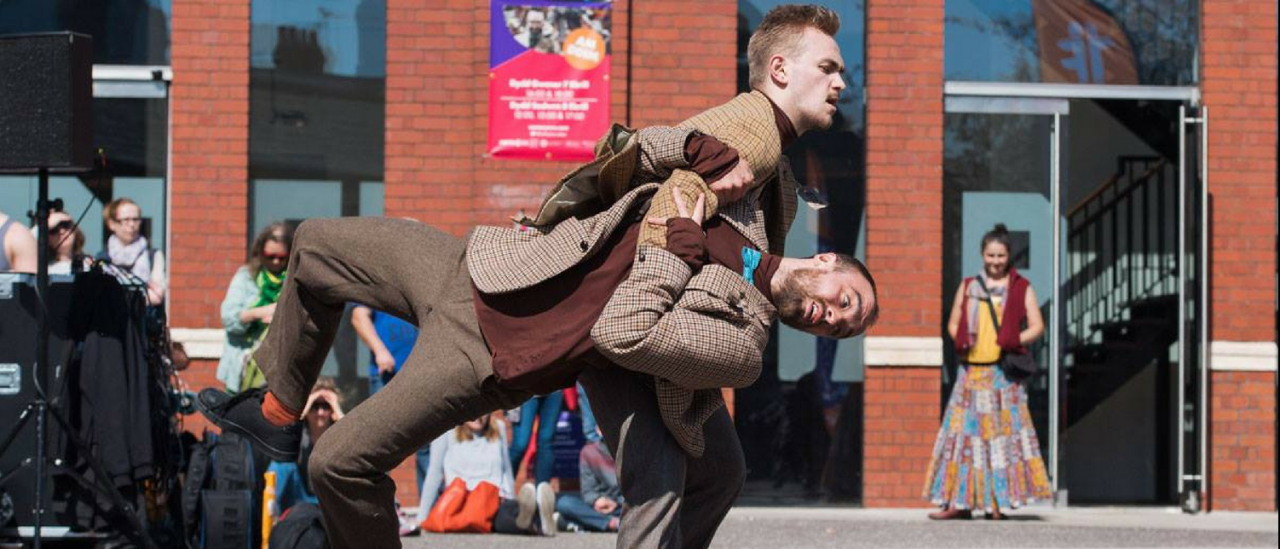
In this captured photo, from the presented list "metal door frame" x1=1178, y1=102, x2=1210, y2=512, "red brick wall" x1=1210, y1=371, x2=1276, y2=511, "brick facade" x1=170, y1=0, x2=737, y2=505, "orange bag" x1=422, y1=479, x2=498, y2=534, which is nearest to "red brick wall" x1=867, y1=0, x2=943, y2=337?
"brick facade" x1=170, y1=0, x2=737, y2=505

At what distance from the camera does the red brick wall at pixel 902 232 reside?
1298 cm

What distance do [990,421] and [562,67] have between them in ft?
11.5

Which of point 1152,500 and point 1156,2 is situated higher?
point 1156,2

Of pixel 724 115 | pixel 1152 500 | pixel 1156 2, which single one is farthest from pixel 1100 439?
pixel 724 115

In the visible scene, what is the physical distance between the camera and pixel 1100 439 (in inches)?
532

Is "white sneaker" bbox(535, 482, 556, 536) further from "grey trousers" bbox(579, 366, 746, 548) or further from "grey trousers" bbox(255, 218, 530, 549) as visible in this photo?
"grey trousers" bbox(579, 366, 746, 548)

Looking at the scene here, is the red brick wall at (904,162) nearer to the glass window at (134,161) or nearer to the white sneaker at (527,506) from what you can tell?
the white sneaker at (527,506)

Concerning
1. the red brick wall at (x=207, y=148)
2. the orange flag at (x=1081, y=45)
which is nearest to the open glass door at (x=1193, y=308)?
the orange flag at (x=1081, y=45)

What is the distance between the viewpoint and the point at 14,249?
924cm

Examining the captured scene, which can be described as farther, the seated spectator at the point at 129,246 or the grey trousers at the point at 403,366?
the seated spectator at the point at 129,246

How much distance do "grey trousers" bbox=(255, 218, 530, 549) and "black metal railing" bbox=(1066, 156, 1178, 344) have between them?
26.8ft

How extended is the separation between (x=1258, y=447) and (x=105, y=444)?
7.96m

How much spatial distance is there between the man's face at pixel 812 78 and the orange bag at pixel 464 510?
18.3 ft

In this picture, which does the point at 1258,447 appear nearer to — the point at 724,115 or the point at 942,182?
the point at 942,182
